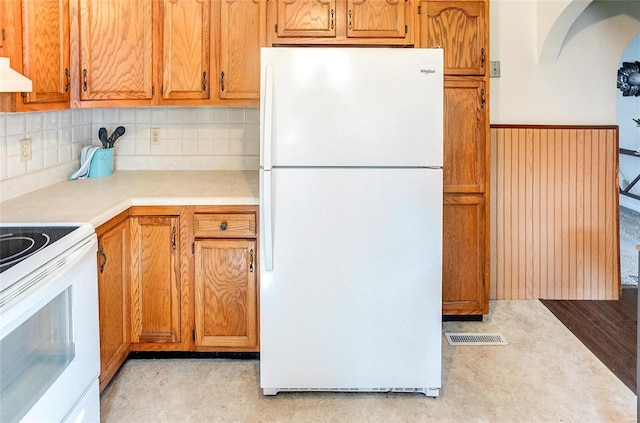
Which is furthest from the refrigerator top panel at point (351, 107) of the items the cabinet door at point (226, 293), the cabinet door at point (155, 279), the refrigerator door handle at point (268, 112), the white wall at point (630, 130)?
the white wall at point (630, 130)

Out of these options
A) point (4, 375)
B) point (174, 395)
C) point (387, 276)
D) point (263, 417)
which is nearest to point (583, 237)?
point (387, 276)

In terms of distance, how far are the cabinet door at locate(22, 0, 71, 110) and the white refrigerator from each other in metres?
0.97

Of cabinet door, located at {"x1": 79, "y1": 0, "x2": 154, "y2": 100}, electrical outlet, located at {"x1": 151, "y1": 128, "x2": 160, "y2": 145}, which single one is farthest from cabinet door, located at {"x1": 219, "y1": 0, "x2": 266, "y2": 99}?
electrical outlet, located at {"x1": 151, "y1": 128, "x2": 160, "y2": 145}

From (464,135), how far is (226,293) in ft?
5.19

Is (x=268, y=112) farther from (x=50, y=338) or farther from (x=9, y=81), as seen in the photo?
(x=50, y=338)

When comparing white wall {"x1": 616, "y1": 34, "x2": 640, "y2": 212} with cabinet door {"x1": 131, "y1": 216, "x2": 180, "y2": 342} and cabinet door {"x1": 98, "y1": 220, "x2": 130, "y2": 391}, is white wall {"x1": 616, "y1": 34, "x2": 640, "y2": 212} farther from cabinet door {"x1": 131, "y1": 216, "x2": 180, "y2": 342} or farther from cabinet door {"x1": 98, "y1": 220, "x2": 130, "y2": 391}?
cabinet door {"x1": 98, "y1": 220, "x2": 130, "y2": 391}

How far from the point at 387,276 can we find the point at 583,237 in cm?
192

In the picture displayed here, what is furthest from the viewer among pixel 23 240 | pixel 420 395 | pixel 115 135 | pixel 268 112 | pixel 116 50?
pixel 115 135

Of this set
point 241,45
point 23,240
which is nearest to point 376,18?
point 241,45

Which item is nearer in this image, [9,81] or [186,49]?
[9,81]

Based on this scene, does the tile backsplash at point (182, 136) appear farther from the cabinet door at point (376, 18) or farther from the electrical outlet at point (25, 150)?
the cabinet door at point (376, 18)

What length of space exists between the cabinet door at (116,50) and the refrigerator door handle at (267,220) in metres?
1.07

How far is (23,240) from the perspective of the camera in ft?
5.42

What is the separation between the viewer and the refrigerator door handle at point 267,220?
6.82ft
